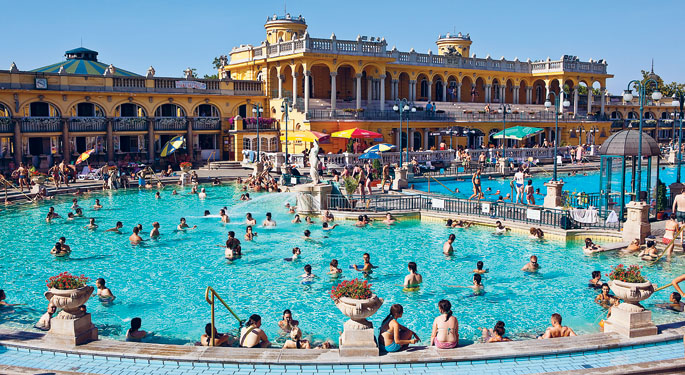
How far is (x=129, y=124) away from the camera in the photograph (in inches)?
1681

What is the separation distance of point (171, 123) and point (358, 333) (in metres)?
36.5

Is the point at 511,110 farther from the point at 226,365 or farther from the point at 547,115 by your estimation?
the point at 226,365

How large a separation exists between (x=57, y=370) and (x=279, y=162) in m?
31.3

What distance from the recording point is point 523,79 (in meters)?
63.6

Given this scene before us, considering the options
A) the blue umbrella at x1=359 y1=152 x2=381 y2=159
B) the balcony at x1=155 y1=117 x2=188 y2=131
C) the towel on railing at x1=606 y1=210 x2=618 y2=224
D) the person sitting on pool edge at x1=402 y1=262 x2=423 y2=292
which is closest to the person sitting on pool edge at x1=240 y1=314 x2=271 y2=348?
the person sitting on pool edge at x1=402 y1=262 x2=423 y2=292

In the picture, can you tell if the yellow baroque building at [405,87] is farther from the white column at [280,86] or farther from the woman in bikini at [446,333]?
the woman in bikini at [446,333]

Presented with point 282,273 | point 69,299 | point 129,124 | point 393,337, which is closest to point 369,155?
point 129,124

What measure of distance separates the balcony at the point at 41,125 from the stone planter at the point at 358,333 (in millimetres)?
33980

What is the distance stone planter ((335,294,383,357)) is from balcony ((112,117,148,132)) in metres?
35.0

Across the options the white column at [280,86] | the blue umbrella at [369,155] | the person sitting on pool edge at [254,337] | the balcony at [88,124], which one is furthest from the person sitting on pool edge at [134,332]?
the white column at [280,86]

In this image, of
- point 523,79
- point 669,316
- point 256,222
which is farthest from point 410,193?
point 523,79

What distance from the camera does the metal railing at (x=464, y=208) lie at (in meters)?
22.9

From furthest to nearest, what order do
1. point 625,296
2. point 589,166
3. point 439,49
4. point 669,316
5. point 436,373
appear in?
1. point 439,49
2. point 589,166
3. point 669,316
4. point 625,296
5. point 436,373

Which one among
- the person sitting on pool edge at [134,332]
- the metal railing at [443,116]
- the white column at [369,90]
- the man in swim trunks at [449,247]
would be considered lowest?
the person sitting on pool edge at [134,332]
